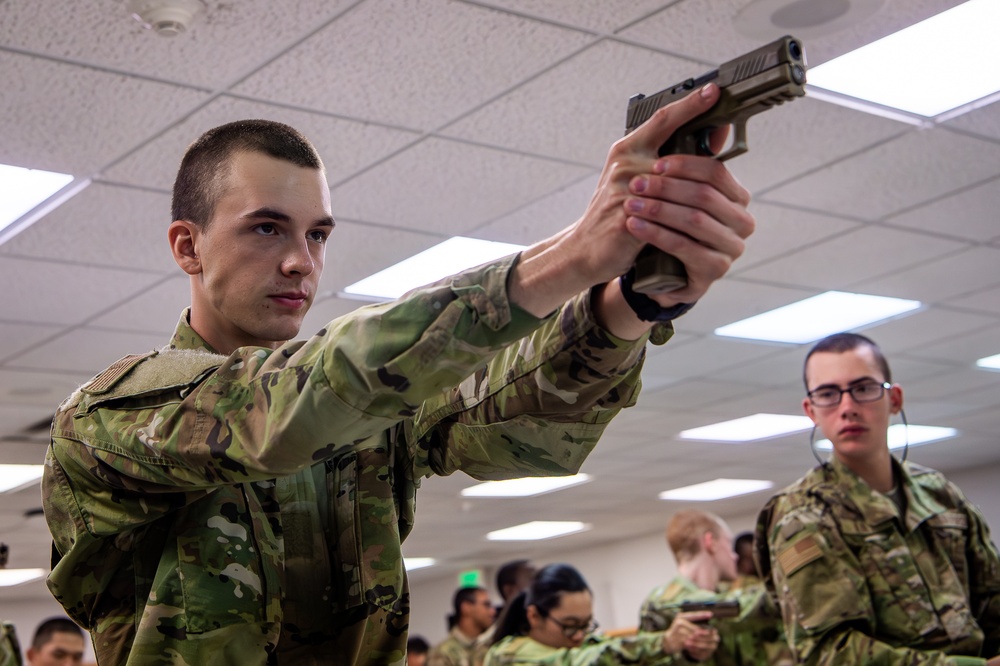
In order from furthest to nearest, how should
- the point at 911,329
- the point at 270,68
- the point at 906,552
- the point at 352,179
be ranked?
the point at 911,329
the point at 352,179
the point at 270,68
the point at 906,552

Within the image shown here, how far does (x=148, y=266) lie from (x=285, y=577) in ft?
10.6

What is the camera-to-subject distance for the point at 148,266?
420 cm

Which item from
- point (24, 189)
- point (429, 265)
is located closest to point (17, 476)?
point (429, 265)

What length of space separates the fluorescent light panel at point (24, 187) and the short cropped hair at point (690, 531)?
2844 mm

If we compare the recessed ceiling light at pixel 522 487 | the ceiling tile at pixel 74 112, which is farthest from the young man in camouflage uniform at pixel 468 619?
the ceiling tile at pixel 74 112

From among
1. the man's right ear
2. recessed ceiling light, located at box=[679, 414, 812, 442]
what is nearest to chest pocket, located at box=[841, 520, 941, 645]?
the man's right ear

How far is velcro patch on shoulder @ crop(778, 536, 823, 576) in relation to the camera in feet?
A: 7.45

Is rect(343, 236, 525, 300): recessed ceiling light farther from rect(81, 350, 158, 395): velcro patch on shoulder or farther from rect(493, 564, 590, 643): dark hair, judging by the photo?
rect(81, 350, 158, 395): velcro patch on shoulder

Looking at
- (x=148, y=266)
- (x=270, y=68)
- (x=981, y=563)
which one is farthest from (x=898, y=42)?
(x=148, y=266)

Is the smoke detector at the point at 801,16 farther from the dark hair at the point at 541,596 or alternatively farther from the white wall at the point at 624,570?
the white wall at the point at 624,570

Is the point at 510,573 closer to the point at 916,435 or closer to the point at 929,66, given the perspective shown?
the point at 929,66

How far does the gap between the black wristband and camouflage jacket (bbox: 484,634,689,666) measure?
10.5ft

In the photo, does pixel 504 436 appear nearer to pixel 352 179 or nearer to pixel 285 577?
pixel 285 577

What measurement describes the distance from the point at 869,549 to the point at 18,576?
37.1 feet
